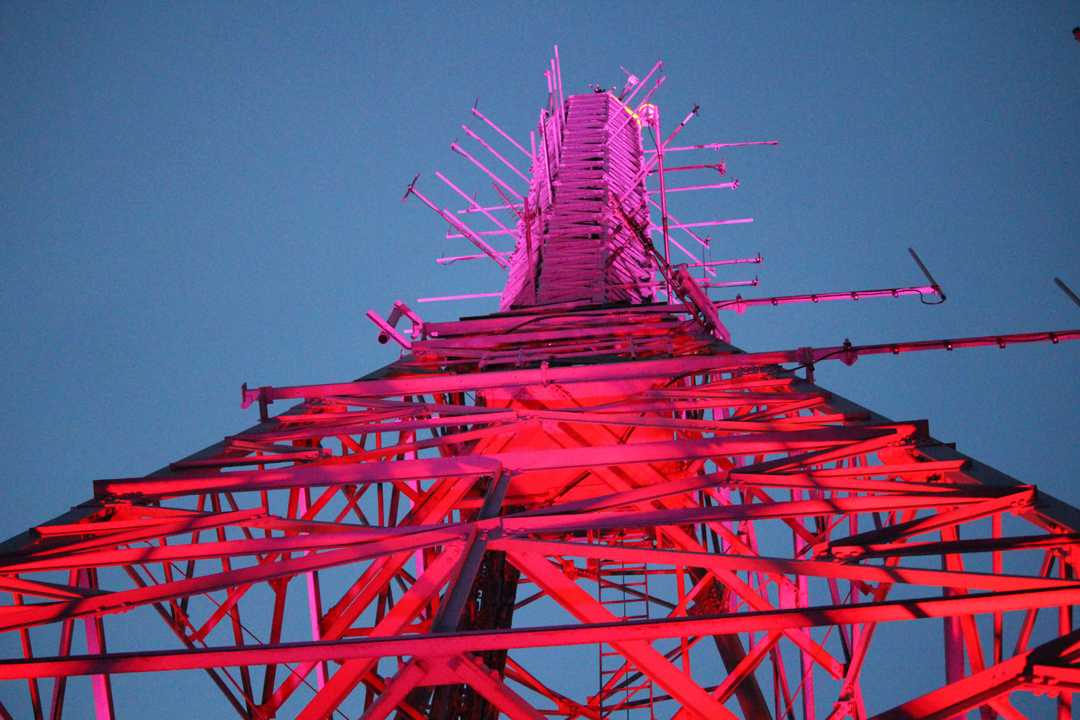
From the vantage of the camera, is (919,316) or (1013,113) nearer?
(1013,113)

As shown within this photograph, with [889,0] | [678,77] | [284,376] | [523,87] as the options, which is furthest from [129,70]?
[889,0]

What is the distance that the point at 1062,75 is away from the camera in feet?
388

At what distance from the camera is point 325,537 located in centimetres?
664

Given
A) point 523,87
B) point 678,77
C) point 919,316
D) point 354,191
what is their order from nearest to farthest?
point 919,316, point 678,77, point 523,87, point 354,191

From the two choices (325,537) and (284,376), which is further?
(284,376)

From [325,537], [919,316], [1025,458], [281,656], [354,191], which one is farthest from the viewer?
[354,191]

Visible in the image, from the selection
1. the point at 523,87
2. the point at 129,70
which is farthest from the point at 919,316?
the point at 129,70

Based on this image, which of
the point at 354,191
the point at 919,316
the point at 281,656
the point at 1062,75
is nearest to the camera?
the point at 281,656

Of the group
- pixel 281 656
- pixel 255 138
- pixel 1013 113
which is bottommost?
pixel 281 656

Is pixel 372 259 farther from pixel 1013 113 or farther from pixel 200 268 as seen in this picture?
pixel 1013 113

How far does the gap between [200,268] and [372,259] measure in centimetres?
3949

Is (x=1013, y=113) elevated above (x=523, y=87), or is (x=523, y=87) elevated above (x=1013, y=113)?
(x=523, y=87)

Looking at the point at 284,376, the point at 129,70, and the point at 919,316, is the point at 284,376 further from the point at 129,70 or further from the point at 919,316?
the point at 919,316

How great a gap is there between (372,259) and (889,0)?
10218 centimetres
